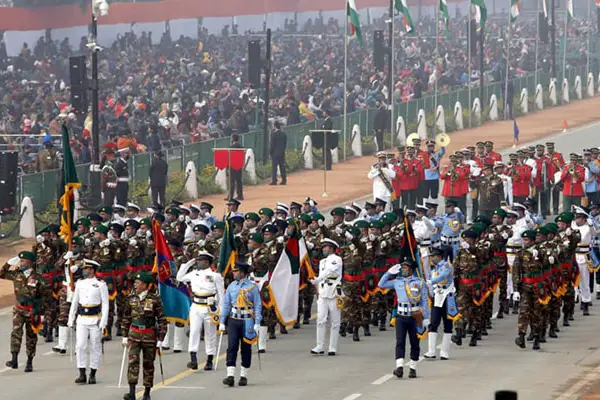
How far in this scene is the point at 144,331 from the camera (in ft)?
77.4

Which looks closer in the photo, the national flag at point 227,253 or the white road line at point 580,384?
the white road line at point 580,384

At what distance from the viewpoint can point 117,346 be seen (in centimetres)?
2838

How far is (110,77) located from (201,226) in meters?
30.9

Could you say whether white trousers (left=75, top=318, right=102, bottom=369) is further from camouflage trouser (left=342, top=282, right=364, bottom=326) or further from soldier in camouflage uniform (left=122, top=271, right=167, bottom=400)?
camouflage trouser (left=342, top=282, right=364, bottom=326)

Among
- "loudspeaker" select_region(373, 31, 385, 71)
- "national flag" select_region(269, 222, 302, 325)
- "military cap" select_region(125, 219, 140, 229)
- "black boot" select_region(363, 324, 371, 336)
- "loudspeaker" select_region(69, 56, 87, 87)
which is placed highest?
"loudspeaker" select_region(373, 31, 385, 71)

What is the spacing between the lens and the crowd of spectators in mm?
48656

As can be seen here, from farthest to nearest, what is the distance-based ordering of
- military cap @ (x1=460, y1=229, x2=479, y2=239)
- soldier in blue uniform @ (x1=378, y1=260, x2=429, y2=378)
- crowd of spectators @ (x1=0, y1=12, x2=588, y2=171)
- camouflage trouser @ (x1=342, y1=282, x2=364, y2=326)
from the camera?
crowd of spectators @ (x1=0, y1=12, x2=588, y2=171)
camouflage trouser @ (x1=342, y1=282, x2=364, y2=326)
military cap @ (x1=460, y1=229, x2=479, y2=239)
soldier in blue uniform @ (x1=378, y1=260, x2=429, y2=378)

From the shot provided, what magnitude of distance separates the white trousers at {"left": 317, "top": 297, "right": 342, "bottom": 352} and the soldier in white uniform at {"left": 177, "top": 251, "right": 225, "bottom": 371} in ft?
6.05

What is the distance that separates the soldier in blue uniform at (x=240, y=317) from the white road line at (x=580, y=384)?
4.15m

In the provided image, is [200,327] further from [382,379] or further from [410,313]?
[410,313]

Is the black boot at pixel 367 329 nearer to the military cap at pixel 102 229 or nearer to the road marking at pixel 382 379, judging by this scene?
the road marking at pixel 382 379

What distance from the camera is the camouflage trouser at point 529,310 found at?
27.4m

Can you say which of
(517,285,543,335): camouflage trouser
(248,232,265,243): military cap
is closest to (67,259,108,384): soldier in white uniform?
(248,232,265,243): military cap

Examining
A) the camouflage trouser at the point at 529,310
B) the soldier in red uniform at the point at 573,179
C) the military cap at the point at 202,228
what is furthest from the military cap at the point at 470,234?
the soldier in red uniform at the point at 573,179
